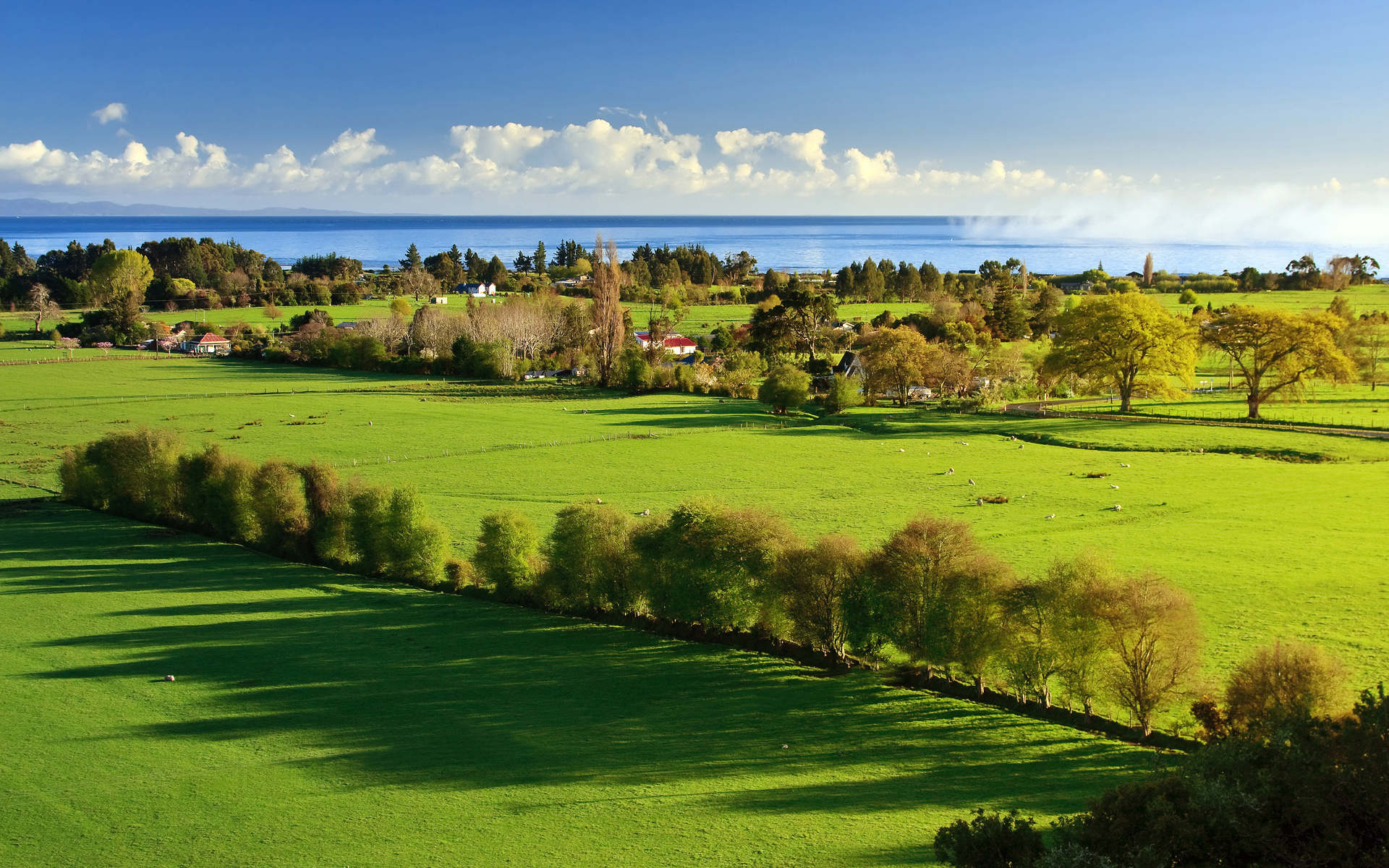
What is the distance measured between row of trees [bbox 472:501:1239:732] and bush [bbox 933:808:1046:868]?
9.28 meters

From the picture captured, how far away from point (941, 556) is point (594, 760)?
478 inches

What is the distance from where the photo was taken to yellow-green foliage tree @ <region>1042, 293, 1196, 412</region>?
72.6 meters

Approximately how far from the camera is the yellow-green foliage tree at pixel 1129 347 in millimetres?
72625

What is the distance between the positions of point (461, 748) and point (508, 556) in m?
11.8

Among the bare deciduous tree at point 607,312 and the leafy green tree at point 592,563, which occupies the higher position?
the bare deciduous tree at point 607,312

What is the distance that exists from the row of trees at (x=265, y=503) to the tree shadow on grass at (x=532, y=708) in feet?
6.98

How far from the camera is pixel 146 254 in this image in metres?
198

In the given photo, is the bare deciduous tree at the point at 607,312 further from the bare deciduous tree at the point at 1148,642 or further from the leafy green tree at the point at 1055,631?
the bare deciduous tree at the point at 1148,642

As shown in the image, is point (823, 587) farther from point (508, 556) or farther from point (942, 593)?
point (508, 556)

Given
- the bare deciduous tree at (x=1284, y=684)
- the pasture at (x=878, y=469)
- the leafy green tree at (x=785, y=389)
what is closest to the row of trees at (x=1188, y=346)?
the pasture at (x=878, y=469)

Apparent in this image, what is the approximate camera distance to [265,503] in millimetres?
41250

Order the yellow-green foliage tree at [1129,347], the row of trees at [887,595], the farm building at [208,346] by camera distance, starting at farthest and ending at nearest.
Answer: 1. the farm building at [208,346]
2. the yellow-green foliage tree at [1129,347]
3. the row of trees at [887,595]

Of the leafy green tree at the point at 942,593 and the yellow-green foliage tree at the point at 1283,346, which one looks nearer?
the leafy green tree at the point at 942,593

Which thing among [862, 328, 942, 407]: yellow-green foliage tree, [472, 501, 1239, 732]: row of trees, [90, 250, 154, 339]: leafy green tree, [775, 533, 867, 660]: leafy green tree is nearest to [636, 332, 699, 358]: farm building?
[862, 328, 942, 407]: yellow-green foliage tree
